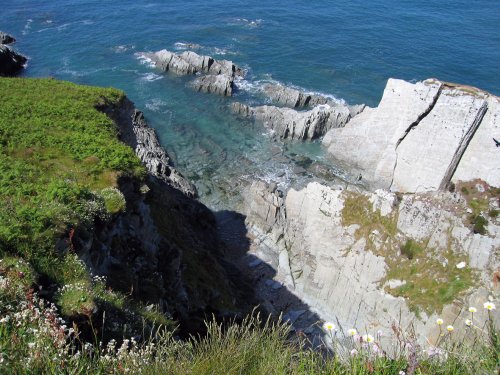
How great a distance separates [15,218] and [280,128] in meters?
42.1

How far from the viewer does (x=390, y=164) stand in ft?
159

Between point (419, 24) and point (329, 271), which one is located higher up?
point (419, 24)

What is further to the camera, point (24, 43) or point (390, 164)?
point (24, 43)

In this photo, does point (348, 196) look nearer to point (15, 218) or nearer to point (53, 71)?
point (15, 218)

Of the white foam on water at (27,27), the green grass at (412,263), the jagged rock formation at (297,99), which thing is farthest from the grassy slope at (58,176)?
the white foam on water at (27,27)

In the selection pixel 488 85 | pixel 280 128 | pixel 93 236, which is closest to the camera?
pixel 93 236

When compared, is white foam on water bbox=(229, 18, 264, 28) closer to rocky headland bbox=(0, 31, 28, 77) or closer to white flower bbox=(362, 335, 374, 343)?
rocky headland bbox=(0, 31, 28, 77)

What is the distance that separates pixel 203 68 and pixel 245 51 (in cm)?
1014

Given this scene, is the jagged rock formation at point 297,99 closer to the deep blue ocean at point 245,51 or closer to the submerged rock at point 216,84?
the deep blue ocean at point 245,51

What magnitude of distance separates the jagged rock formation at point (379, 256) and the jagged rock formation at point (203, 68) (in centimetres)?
2951

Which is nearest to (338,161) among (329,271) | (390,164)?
(390,164)

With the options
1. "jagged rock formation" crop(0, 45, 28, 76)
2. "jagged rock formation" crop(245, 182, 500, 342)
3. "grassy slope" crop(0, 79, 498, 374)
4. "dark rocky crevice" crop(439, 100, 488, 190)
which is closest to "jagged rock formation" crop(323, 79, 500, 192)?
"dark rocky crevice" crop(439, 100, 488, 190)

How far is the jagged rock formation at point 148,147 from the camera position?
31234 mm

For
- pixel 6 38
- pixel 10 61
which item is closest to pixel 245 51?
pixel 10 61
